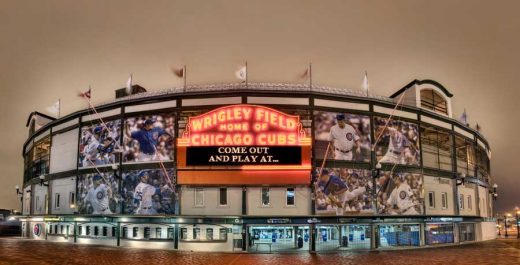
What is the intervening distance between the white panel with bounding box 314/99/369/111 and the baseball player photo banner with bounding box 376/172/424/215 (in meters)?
7.36

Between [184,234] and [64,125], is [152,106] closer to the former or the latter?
[184,234]

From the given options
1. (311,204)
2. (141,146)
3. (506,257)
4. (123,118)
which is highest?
(123,118)

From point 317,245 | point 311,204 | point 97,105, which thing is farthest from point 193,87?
point 317,245

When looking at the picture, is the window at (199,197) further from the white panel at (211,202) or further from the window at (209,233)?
the window at (209,233)

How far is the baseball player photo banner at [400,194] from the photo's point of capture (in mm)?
48281

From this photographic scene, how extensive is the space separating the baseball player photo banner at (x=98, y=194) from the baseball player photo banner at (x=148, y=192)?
1457mm

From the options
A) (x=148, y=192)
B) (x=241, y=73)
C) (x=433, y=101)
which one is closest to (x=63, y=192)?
(x=148, y=192)

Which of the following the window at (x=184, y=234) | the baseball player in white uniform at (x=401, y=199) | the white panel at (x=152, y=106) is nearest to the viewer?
the window at (x=184, y=234)

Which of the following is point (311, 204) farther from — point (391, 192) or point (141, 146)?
point (141, 146)

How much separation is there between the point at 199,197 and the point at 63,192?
2072 cm

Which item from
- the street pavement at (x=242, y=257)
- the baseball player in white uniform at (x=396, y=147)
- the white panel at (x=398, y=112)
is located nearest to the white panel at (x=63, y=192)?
the street pavement at (x=242, y=257)

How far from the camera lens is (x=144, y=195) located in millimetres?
47812

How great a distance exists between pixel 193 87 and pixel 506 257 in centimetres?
3346

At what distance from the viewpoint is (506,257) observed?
39.6 metres
